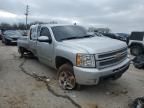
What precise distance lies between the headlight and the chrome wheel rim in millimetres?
602

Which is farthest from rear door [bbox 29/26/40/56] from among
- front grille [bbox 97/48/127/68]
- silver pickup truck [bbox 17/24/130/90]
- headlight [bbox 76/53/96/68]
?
front grille [bbox 97/48/127/68]

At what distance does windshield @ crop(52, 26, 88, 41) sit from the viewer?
6852 millimetres

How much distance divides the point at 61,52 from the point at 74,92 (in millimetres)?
1169

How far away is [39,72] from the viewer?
27.7 feet

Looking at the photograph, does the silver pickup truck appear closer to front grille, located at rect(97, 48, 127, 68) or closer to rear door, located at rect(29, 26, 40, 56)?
front grille, located at rect(97, 48, 127, 68)

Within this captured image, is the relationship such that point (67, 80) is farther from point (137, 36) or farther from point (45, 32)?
point (137, 36)

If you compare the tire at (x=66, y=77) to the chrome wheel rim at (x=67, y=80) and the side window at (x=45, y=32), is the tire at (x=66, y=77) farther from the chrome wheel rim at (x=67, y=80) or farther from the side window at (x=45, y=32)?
the side window at (x=45, y=32)

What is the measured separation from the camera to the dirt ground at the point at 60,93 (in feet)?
17.3

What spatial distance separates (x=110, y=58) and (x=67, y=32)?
6.69ft

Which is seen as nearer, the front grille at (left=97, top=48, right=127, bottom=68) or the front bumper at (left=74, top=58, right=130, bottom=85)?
the front bumper at (left=74, top=58, right=130, bottom=85)

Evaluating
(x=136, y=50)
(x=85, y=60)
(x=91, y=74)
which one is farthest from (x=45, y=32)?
(x=136, y=50)

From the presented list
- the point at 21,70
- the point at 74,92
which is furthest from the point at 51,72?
the point at 74,92

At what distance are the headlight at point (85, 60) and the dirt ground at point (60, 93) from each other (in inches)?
35.8

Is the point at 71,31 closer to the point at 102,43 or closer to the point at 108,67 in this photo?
the point at 102,43
